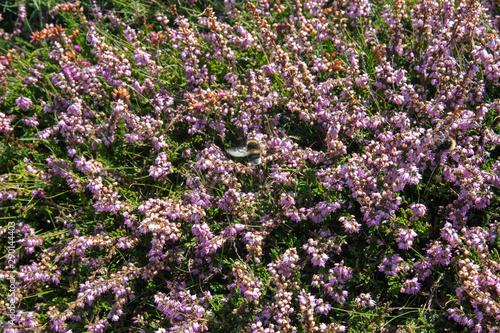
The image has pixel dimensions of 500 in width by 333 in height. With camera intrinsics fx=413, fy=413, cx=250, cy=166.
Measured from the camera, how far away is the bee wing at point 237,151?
4320 millimetres

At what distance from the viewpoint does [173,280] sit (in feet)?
12.6

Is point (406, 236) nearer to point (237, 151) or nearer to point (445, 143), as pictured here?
point (445, 143)

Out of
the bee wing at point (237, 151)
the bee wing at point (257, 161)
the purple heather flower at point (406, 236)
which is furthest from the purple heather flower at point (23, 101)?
the purple heather flower at point (406, 236)

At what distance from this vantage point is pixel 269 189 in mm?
3912

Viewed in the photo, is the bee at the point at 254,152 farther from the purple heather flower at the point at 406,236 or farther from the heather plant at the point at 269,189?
the purple heather flower at the point at 406,236

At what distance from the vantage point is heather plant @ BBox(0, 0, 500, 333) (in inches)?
136

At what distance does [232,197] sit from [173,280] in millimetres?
953

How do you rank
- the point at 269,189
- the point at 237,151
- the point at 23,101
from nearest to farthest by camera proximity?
the point at 269,189, the point at 237,151, the point at 23,101

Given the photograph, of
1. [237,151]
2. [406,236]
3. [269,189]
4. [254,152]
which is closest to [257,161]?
[254,152]

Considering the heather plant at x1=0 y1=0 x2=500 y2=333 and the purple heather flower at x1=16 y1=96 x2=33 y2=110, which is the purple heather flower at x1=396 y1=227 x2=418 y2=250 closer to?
the heather plant at x1=0 y1=0 x2=500 y2=333

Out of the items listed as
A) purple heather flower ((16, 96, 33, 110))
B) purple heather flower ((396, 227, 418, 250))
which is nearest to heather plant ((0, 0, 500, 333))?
purple heather flower ((396, 227, 418, 250))

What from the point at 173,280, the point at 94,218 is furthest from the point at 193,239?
the point at 94,218

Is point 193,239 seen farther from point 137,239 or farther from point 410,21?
point 410,21

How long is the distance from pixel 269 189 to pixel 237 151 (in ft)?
2.24
